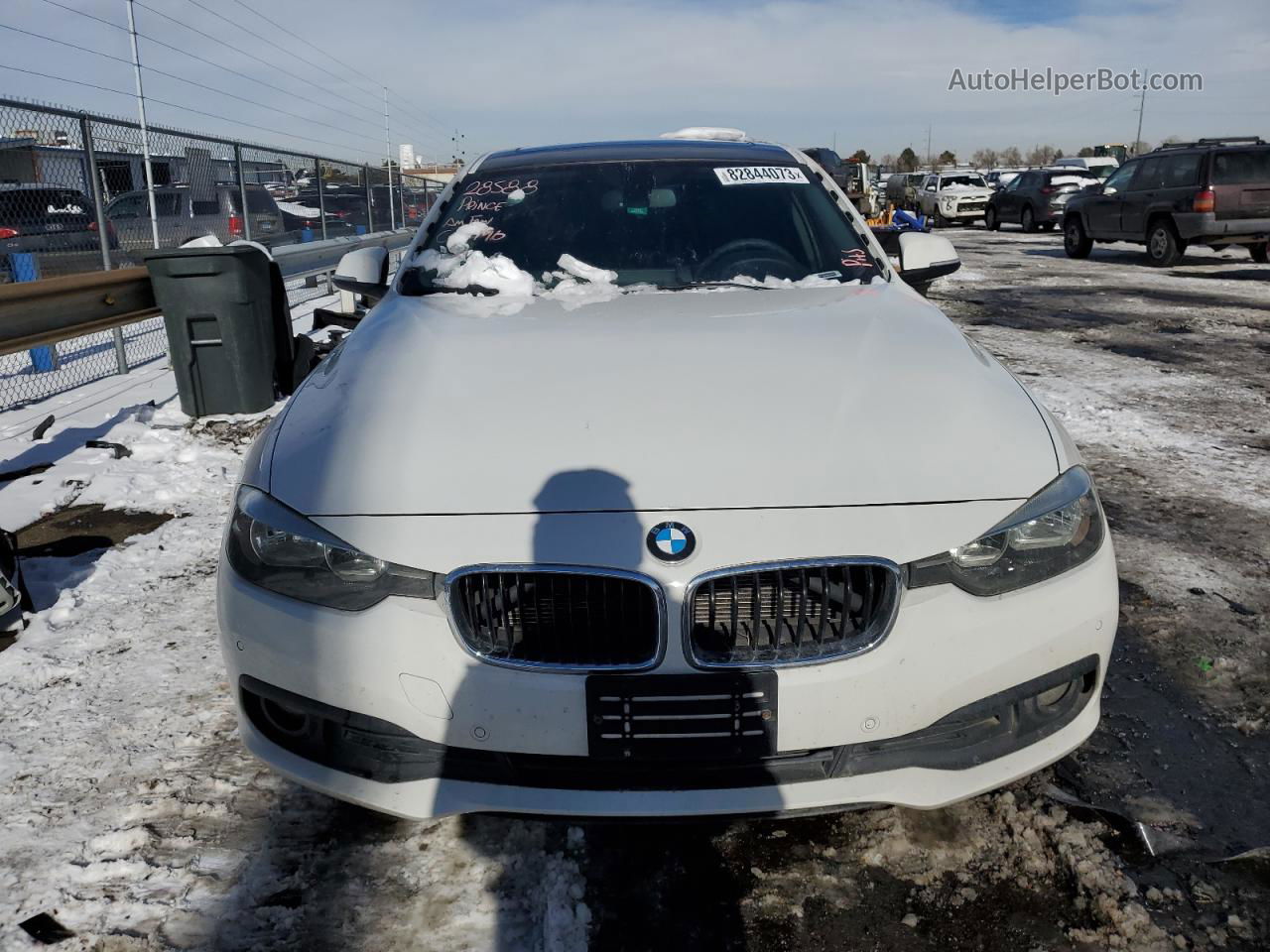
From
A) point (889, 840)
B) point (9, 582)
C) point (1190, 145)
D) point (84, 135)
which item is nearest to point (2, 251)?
point (84, 135)

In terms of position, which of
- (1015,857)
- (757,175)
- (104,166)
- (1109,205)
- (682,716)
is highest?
(104,166)

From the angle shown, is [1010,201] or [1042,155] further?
[1042,155]

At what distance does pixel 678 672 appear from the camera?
189cm

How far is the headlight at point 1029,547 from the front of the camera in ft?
6.52

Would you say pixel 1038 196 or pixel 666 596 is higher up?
pixel 1038 196

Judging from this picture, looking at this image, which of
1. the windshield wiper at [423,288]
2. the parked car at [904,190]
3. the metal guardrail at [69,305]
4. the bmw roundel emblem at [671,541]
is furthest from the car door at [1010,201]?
the bmw roundel emblem at [671,541]

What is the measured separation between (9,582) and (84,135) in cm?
512

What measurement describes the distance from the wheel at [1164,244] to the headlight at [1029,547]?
15538 mm

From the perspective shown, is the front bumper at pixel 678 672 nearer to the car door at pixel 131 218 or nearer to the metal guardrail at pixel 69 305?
the metal guardrail at pixel 69 305

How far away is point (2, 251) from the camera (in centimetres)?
651

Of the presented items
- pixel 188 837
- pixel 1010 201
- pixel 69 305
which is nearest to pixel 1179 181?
pixel 1010 201

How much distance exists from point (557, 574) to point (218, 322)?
15.9 ft

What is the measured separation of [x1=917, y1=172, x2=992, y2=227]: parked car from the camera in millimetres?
31438

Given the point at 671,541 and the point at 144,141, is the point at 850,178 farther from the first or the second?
the point at 671,541
